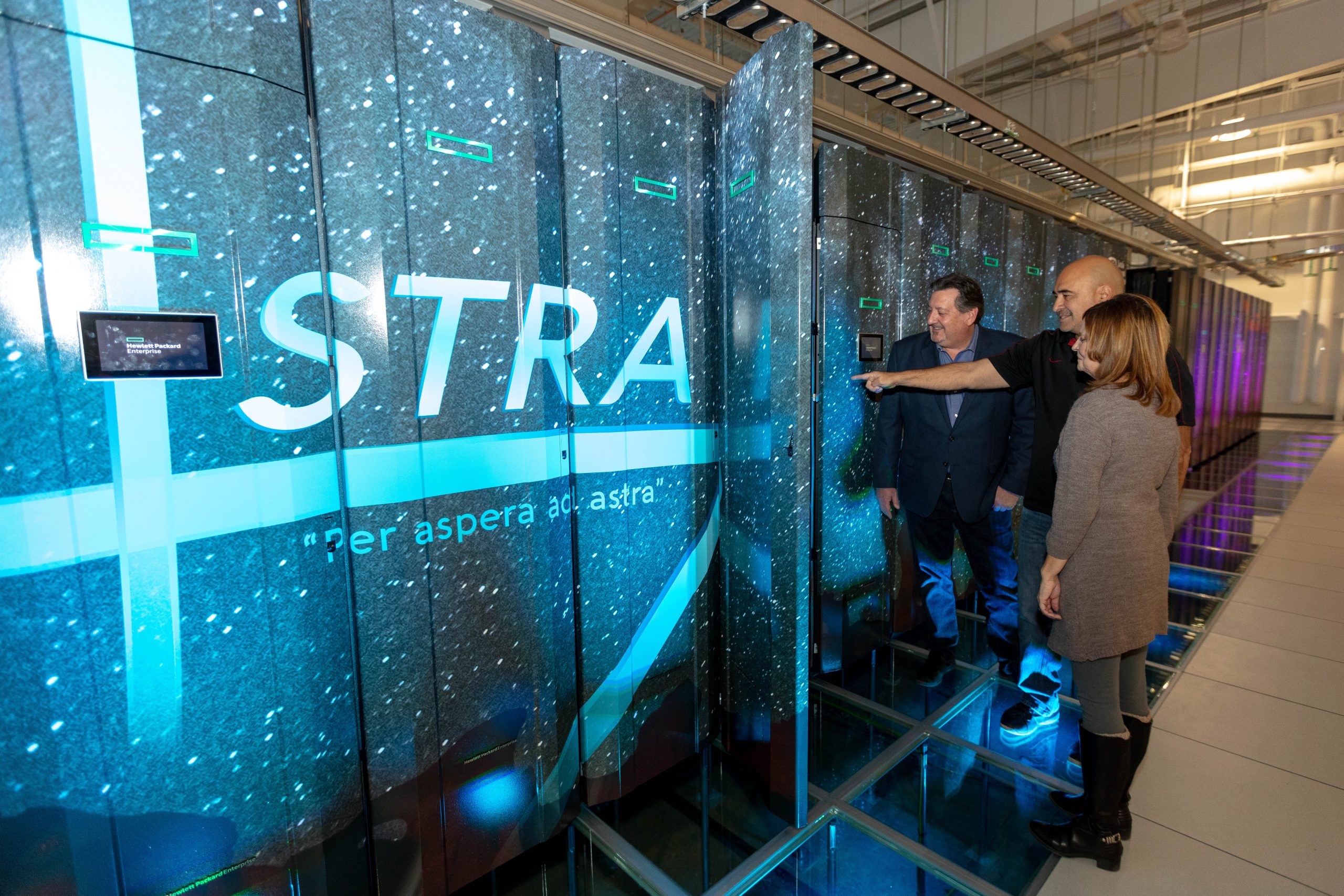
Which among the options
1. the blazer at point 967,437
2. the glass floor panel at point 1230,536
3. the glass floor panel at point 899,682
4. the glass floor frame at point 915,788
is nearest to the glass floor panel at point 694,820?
the glass floor frame at point 915,788

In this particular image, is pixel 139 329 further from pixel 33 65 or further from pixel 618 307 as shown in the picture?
pixel 618 307

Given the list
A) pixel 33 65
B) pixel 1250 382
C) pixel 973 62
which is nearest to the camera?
pixel 33 65

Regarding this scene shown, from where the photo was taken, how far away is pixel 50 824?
1077 millimetres

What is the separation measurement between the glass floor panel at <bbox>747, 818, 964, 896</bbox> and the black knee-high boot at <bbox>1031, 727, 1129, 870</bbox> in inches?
14.2

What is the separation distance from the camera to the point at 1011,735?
221cm

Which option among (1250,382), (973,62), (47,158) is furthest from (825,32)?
(1250,382)

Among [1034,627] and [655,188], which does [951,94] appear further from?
[1034,627]

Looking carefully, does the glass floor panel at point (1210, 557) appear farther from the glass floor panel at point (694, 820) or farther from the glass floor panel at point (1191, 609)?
the glass floor panel at point (694, 820)

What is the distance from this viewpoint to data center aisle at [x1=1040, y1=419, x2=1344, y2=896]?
1.57m

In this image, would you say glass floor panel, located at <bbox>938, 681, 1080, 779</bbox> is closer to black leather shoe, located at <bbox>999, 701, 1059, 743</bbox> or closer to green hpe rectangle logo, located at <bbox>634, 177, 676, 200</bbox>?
black leather shoe, located at <bbox>999, 701, 1059, 743</bbox>

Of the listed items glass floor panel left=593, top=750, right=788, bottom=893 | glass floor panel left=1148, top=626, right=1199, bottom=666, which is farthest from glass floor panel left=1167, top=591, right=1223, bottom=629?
glass floor panel left=593, top=750, right=788, bottom=893

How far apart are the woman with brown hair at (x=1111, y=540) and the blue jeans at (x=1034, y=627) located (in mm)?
255

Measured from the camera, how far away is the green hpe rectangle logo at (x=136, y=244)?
1034 millimetres

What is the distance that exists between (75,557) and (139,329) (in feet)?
1.38
